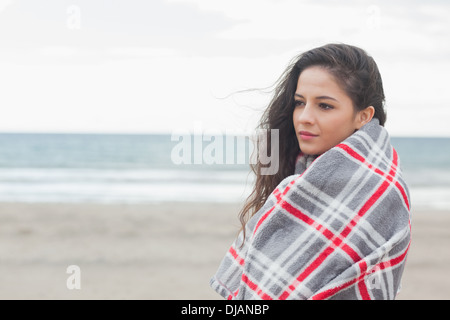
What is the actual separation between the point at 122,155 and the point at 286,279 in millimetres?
26876

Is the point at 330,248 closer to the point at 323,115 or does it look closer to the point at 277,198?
the point at 277,198

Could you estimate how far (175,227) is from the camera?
8.52 m

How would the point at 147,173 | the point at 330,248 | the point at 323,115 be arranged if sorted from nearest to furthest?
the point at 330,248, the point at 323,115, the point at 147,173

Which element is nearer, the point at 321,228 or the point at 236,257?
the point at 321,228

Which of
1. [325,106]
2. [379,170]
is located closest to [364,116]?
[325,106]

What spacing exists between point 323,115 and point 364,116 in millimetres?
165

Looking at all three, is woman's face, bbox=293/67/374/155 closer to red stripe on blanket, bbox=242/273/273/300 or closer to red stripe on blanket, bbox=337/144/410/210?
red stripe on blanket, bbox=337/144/410/210

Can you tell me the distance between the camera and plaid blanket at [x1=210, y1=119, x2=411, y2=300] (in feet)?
5.00

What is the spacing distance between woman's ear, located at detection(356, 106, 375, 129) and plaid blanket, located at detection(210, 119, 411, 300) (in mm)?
117

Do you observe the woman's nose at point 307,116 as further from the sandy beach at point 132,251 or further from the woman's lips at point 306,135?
the sandy beach at point 132,251

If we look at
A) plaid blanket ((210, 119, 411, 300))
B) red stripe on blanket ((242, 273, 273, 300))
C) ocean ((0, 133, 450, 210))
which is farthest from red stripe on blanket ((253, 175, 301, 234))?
ocean ((0, 133, 450, 210))

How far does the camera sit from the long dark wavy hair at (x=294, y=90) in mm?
1772

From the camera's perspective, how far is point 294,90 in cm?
197
